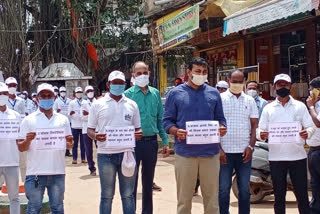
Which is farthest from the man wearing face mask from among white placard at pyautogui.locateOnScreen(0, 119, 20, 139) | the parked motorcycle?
white placard at pyautogui.locateOnScreen(0, 119, 20, 139)

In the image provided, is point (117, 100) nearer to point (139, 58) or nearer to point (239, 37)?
point (239, 37)

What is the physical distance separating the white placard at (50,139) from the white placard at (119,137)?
0.49 m

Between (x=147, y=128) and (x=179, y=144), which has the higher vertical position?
(x=147, y=128)

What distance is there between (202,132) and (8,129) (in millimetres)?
2423

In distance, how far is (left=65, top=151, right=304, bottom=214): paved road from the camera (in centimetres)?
806

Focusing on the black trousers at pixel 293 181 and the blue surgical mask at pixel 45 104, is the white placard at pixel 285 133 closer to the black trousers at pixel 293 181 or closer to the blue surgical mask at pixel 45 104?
the black trousers at pixel 293 181

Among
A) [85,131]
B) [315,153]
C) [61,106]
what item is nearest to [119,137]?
[315,153]

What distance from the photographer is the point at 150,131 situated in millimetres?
6656

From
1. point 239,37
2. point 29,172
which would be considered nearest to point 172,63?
point 239,37

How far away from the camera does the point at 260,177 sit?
8.24 metres

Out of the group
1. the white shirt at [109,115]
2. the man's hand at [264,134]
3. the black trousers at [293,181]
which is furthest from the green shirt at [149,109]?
the black trousers at [293,181]

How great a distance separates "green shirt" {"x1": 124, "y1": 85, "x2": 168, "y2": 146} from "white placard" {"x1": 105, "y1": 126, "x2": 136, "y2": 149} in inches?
30.8

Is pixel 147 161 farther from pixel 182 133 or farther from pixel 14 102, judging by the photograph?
pixel 14 102

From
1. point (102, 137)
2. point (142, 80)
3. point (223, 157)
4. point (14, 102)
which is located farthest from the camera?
point (14, 102)
